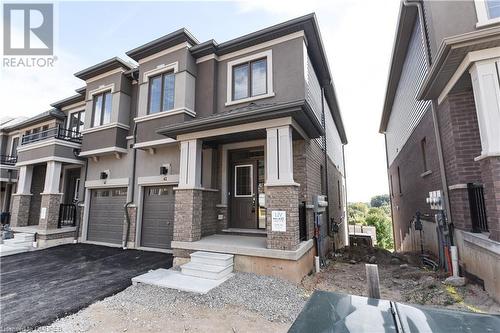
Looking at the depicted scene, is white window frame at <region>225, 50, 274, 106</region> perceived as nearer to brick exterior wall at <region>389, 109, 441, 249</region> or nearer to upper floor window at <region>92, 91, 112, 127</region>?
brick exterior wall at <region>389, 109, 441, 249</region>

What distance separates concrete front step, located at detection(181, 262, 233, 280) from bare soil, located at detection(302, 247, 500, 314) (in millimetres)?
1711

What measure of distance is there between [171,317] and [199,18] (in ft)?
25.8

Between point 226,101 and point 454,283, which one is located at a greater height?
point 226,101

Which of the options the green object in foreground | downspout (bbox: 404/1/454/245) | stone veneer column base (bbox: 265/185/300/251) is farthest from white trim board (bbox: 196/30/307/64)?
the green object in foreground

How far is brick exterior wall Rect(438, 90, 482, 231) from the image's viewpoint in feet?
16.2

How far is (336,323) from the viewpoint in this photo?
150 cm

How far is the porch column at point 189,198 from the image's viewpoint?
20.3 ft

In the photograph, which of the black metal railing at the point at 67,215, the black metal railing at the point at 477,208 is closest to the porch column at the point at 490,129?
the black metal railing at the point at 477,208

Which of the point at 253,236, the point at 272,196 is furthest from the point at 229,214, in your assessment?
the point at 272,196

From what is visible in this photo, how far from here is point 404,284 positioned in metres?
5.13

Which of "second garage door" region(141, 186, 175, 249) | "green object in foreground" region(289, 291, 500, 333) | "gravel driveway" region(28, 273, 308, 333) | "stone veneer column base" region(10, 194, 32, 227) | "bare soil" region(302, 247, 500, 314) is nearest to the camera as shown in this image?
"green object in foreground" region(289, 291, 500, 333)

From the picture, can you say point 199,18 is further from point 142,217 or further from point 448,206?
point 448,206

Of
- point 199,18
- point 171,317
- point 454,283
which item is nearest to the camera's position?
point 171,317

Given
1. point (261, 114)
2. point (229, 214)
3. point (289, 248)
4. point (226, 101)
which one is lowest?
→ point (289, 248)
